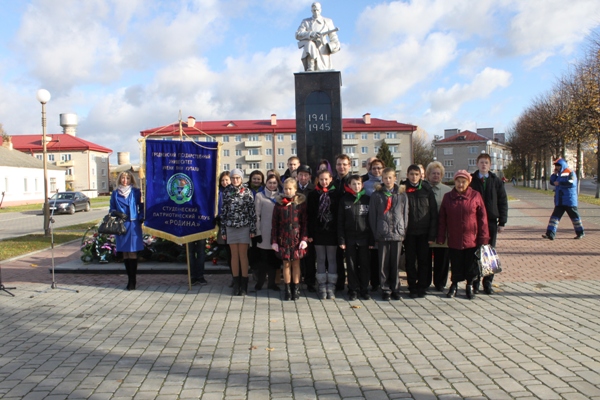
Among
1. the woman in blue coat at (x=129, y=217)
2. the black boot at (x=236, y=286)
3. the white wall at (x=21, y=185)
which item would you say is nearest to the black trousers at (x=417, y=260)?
the black boot at (x=236, y=286)

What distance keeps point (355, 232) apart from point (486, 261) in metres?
1.75

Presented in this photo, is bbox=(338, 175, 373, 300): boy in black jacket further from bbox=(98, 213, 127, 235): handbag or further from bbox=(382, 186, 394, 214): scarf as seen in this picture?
bbox=(98, 213, 127, 235): handbag

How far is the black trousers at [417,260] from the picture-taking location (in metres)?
6.95

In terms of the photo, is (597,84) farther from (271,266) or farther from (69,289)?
(69,289)

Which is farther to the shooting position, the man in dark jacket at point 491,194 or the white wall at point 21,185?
the white wall at point 21,185

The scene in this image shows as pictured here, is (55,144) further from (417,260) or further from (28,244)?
(417,260)

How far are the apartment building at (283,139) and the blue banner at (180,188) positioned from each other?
7298 cm

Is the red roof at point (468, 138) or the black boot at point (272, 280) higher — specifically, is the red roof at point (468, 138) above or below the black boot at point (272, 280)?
above

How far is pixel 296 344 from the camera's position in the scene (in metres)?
5.04

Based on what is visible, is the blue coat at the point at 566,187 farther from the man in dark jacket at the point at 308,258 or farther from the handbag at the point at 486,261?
the man in dark jacket at the point at 308,258

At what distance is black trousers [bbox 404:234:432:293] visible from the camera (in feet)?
22.8

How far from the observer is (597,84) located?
1895 cm

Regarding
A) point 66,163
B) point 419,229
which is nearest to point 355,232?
point 419,229

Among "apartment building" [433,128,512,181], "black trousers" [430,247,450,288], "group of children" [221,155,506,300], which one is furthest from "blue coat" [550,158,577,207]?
"apartment building" [433,128,512,181]
